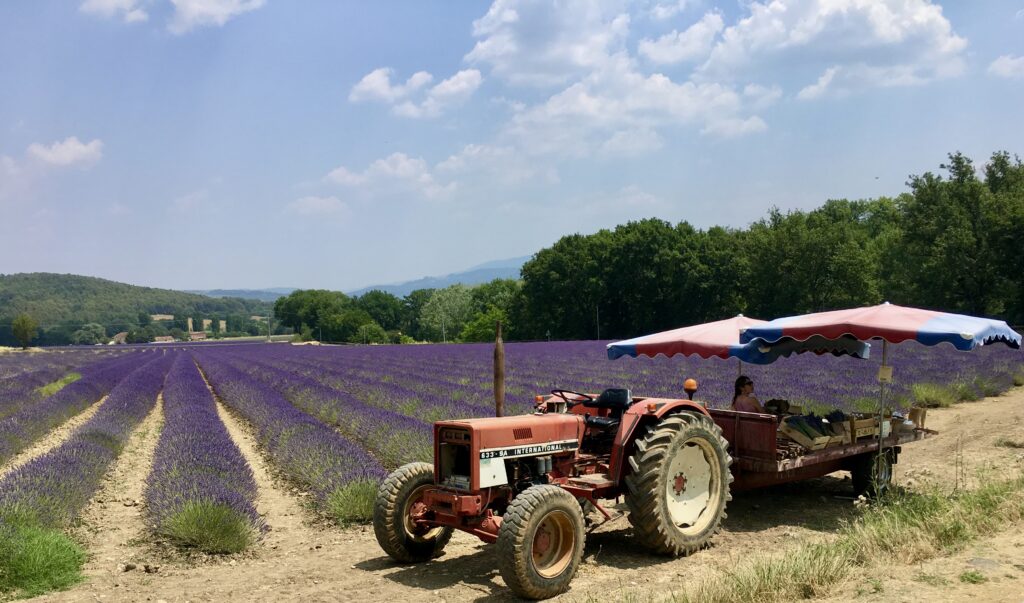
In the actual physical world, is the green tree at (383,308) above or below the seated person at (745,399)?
above

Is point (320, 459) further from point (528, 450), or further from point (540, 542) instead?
point (540, 542)

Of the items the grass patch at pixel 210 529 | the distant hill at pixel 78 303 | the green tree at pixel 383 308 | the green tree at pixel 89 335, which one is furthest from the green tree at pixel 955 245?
the distant hill at pixel 78 303

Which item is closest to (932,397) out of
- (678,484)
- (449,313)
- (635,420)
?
(678,484)

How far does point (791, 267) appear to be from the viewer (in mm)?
49219

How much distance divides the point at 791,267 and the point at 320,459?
4581cm

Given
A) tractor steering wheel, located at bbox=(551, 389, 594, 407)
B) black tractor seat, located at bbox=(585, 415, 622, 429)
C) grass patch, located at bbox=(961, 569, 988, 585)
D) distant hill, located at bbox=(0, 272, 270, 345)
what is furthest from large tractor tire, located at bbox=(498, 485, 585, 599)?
distant hill, located at bbox=(0, 272, 270, 345)

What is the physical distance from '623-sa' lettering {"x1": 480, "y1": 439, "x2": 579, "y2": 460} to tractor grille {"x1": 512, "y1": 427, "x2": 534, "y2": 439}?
70mm

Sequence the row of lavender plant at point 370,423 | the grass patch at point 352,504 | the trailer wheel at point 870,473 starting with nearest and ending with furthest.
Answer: the grass patch at point 352,504, the trailer wheel at point 870,473, the row of lavender plant at point 370,423

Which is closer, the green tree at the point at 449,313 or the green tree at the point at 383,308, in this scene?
the green tree at the point at 449,313

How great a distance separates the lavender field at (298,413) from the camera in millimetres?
6473

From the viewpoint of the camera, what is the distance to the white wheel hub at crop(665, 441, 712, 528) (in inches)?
229

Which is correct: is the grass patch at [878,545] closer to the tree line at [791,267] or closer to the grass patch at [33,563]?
the grass patch at [33,563]

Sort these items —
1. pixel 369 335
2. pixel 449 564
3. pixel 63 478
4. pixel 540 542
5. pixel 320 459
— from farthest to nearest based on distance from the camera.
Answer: pixel 369 335 < pixel 320 459 < pixel 63 478 < pixel 449 564 < pixel 540 542

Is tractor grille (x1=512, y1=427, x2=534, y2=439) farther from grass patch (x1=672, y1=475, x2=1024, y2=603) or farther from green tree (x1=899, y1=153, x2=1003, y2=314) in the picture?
green tree (x1=899, y1=153, x2=1003, y2=314)
